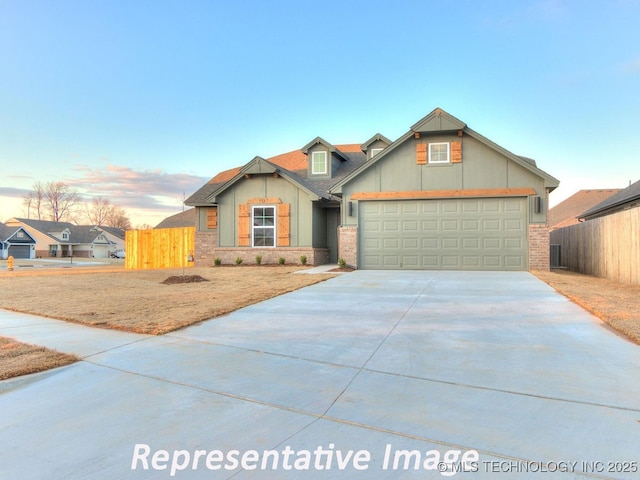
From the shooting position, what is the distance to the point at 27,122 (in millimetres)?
17344

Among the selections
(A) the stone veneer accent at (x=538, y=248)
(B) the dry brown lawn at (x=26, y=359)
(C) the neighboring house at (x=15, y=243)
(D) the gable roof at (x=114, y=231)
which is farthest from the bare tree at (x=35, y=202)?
(A) the stone veneer accent at (x=538, y=248)

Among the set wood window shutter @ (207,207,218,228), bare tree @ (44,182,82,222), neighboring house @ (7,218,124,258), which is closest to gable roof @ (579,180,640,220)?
wood window shutter @ (207,207,218,228)

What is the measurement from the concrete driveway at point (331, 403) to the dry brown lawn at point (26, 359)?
17 cm

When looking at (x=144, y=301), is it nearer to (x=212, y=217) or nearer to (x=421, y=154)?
(x=421, y=154)

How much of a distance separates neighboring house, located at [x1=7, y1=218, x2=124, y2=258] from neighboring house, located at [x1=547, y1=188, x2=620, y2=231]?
66548 mm

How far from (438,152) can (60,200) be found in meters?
74.6

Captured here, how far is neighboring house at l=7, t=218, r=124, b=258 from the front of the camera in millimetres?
59031

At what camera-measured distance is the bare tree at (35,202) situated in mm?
66500

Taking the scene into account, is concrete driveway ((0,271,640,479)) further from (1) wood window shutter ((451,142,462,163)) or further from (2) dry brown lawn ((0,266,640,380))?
(1) wood window shutter ((451,142,462,163))

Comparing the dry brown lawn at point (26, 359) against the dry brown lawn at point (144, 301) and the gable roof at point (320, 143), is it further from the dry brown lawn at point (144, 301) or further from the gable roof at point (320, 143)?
the gable roof at point (320, 143)

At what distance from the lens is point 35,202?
67500mm

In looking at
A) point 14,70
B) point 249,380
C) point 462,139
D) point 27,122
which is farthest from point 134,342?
point 27,122

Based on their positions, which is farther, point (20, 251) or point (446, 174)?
point (20, 251)

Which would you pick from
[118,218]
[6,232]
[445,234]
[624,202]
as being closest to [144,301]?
[445,234]
